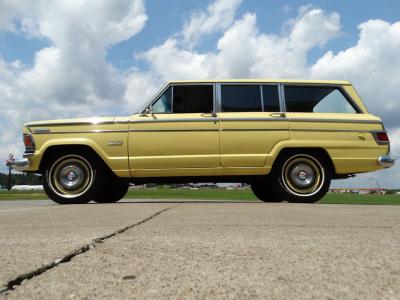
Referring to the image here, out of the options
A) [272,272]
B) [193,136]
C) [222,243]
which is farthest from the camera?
[193,136]

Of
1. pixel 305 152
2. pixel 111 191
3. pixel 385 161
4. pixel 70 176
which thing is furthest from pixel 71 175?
pixel 385 161

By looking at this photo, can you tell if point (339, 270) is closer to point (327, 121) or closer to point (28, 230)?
point (28, 230)

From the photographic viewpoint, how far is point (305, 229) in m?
2.92

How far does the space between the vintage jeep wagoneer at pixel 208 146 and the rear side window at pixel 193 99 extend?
16mm

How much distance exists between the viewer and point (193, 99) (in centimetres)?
686

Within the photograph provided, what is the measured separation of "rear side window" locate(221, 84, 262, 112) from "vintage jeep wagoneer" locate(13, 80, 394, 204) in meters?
0.02

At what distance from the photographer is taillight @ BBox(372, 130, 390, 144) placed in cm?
666

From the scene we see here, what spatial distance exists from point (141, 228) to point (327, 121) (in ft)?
14.7

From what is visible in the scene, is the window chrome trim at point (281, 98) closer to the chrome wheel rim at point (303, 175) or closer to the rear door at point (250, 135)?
the rear door at point (250, 135)

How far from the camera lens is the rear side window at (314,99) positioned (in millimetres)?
6895

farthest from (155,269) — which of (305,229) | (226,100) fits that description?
(226,100)

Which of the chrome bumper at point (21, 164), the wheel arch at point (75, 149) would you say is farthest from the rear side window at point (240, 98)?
the chrome bumper at point (21, 164)

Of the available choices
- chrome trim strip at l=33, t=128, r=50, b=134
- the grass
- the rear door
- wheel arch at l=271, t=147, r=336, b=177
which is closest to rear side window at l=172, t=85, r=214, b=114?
the rear door

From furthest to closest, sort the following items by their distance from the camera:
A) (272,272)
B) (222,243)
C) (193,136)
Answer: (193,136) < (222,243) < (272,272)
